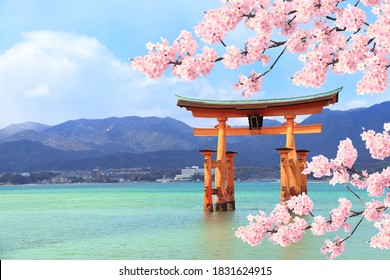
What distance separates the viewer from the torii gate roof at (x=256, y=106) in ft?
53.8

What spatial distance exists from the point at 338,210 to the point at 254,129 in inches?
536

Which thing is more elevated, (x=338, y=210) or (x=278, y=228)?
(x=338, y=210)

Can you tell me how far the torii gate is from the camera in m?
16.6

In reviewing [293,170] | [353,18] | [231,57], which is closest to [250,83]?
[231,57]

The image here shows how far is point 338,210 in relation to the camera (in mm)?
3805

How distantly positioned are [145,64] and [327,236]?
36.1 ft

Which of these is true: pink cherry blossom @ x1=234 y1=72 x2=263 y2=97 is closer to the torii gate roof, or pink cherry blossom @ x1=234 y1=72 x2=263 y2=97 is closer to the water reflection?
the water reflection

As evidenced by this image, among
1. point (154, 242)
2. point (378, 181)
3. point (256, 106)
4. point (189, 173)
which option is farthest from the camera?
point (189, 173)

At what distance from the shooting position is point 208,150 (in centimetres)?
1700

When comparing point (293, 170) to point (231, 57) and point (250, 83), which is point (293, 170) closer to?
point (250, 83)

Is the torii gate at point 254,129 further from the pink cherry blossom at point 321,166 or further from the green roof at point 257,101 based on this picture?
the pink cherry blossom at point 321,166

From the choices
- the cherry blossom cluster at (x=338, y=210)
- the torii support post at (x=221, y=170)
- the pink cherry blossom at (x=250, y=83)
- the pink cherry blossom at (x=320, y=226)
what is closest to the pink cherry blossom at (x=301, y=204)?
the cherry blossom cluster at (x=338, y=210)

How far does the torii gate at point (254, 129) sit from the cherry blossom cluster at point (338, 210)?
40.5 ft

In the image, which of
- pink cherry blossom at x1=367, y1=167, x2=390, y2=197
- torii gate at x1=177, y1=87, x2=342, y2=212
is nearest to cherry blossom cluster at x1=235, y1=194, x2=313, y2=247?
pink cherry blossom at x1=367, y1=167, x2=390, y2=197
